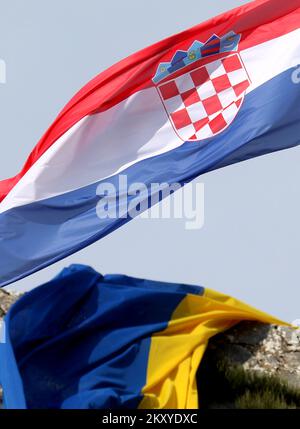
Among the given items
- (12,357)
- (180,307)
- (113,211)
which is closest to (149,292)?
(180,307)

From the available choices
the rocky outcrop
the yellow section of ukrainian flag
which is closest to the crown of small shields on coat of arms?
the yellow section of ukrainian flag

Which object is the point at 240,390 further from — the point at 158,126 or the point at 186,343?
the point at 158,126

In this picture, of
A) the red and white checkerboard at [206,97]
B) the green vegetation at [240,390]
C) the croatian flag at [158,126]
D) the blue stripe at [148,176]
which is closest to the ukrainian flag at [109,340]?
the green vegetation at [240,390]

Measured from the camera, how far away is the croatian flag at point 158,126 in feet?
45.2

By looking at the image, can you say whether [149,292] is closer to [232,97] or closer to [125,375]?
[125,375]

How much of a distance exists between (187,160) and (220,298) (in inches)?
71.1

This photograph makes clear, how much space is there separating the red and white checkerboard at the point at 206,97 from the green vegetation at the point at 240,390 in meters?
3.07

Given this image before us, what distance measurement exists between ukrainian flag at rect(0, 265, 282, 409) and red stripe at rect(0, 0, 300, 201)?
1.98 meters

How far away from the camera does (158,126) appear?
47.7 ft

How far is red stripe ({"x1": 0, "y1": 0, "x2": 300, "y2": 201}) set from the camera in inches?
566

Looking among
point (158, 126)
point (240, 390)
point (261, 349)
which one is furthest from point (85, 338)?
point (158, 126)

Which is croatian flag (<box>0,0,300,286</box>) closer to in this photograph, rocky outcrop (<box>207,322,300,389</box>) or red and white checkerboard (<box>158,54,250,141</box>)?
red and white checkerboard (<box>158,54,250,141</box>)

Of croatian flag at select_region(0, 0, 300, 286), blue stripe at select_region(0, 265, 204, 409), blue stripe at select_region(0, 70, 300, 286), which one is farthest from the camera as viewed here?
croatian flag at select_region(0, 0, 300, 286)

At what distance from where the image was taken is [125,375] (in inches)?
479
